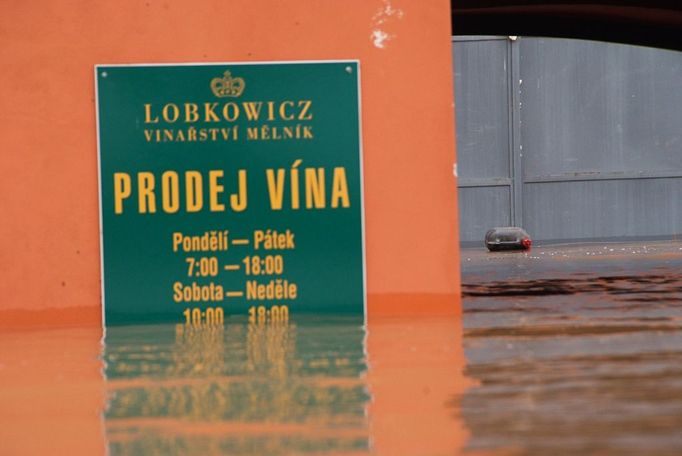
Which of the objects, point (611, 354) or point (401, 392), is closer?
point (401, 392)

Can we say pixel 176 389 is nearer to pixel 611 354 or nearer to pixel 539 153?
pixel 611 354

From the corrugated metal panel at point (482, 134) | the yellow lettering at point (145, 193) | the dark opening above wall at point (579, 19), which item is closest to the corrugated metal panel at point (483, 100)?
the corrugated metal panel at point (482, 134)

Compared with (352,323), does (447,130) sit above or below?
above

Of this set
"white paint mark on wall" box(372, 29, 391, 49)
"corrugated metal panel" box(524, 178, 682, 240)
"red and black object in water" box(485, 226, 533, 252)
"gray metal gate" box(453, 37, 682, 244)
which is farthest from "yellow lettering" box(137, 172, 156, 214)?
"corrugated metal panel" box(524, 178, 682, 240)

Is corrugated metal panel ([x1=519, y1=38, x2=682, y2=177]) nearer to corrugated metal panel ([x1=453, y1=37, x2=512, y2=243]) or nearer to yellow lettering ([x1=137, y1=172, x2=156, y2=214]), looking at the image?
corrugated metal panel ([x1=453, y1=37, x2=512, y2=243])

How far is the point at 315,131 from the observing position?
663 cm

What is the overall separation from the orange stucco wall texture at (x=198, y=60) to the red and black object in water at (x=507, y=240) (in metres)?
17.8

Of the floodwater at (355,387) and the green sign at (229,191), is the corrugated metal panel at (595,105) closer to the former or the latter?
the floodwater at (355,387)

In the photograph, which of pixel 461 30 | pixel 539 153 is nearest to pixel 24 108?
pixel 461 30

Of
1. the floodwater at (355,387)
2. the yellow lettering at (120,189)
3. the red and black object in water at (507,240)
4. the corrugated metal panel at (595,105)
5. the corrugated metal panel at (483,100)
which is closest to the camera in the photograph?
the floodwater at (355,387)

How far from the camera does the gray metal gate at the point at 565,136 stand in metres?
28.8

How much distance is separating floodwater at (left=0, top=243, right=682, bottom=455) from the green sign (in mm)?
202

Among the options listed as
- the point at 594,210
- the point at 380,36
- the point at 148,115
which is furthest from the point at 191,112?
the point at 594,210

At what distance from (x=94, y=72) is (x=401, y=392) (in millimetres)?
A: 3266
